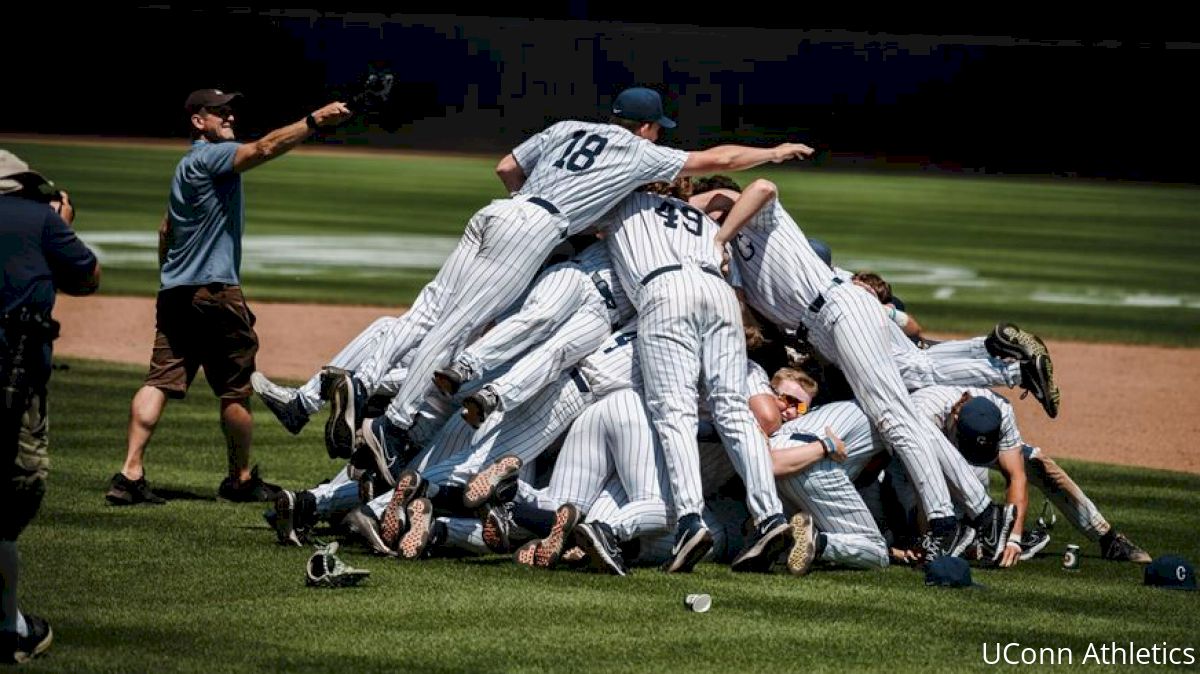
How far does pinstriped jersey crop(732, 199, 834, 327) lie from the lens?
8.47 m

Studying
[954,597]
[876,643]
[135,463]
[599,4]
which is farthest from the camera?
[599,4]

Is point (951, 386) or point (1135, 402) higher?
point (951, 386)

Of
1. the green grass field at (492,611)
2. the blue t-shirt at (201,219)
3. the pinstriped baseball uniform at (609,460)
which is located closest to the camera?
the green grass field at (492,611)

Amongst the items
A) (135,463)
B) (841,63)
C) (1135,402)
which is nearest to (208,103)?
(135,463)

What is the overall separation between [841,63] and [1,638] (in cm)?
3212

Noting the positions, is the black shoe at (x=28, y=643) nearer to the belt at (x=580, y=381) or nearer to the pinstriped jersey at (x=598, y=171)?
the belt at (x=580, y=381)

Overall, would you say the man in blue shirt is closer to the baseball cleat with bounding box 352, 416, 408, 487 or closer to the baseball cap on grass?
the baseball cleat with bounding box 352, 416, 408, 487

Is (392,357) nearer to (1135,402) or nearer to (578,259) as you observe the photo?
(578,259)

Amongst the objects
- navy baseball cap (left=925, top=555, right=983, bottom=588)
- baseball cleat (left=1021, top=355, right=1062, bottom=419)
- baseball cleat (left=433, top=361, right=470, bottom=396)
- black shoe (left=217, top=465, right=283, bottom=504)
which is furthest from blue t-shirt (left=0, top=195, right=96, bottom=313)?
baseball cleat (left=1021, top=355, right=1062, bottom=419)

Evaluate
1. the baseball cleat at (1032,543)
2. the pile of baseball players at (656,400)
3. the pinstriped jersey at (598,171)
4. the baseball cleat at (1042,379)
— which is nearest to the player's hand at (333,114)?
the pile of baseball players at (656,400)

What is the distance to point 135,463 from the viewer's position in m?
9.20

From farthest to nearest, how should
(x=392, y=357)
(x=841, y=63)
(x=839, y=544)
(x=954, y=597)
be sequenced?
(x=841, y=63), (x=392, y=357), (x=839, y=544), (x=954, y=597)

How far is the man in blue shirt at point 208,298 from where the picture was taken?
9.45 metres

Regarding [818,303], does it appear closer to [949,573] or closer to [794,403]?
[794,403]
